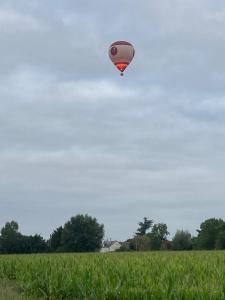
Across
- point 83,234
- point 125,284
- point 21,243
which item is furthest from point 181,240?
point 125,284

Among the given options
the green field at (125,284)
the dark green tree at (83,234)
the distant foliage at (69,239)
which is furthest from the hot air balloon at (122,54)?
the dark green tree at (83,234)

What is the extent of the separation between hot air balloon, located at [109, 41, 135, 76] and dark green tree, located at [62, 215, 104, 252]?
71850 millimetres

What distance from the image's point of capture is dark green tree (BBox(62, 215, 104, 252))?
105 meters

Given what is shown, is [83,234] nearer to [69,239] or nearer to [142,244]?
[69,239]

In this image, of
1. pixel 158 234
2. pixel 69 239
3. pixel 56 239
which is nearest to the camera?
pixel 69 239

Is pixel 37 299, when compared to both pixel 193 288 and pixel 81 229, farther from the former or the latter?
pixel 81 229

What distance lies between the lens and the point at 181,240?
99.8m

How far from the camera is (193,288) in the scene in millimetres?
12844

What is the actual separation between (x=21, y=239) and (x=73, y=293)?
291 ft

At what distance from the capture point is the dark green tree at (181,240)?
9856 centimetres

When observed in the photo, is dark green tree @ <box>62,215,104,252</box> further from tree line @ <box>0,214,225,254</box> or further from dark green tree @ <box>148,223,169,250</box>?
dark green tree @ <box>148,223,169,250</box>

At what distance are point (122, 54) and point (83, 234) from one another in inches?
2900

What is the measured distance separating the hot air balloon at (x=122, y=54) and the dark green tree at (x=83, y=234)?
7185cm

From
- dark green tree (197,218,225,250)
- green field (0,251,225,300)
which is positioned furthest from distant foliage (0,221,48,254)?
green field (0,251,225,300)
